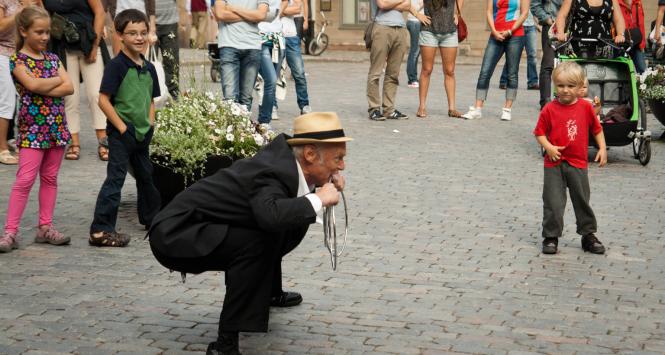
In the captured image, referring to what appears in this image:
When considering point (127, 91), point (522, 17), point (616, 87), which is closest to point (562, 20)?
point (616, 87)

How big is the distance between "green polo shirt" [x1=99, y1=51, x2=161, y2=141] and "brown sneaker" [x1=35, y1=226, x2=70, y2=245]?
85cm

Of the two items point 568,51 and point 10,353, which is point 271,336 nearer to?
point 10,353

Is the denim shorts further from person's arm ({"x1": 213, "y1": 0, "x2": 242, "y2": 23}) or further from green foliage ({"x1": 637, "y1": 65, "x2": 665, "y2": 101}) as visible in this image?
person's arm ({"x1": 213, "y1": 0, "x2": 242, "y2": 23})

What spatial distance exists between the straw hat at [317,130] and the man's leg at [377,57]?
883cm

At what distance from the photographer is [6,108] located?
10.7 metres

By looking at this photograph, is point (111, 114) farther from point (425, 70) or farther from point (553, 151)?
point (425, 70)

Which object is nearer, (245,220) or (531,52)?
(245,220)

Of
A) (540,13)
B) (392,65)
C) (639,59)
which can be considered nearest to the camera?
(392,65)

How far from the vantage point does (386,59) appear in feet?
47.1

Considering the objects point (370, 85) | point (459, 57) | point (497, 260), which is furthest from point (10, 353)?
point (459, 57)

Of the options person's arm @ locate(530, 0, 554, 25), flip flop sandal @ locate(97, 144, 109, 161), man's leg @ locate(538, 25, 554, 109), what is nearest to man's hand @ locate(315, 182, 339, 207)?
flip flop sandal @ locate(97, 144, 109, 161)

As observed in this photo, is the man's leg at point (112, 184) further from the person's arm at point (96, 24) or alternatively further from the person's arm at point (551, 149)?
the person's arm at point (96, 24)

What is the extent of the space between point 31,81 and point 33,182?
0.68 metres

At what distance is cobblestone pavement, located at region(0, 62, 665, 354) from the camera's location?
5754 mm
